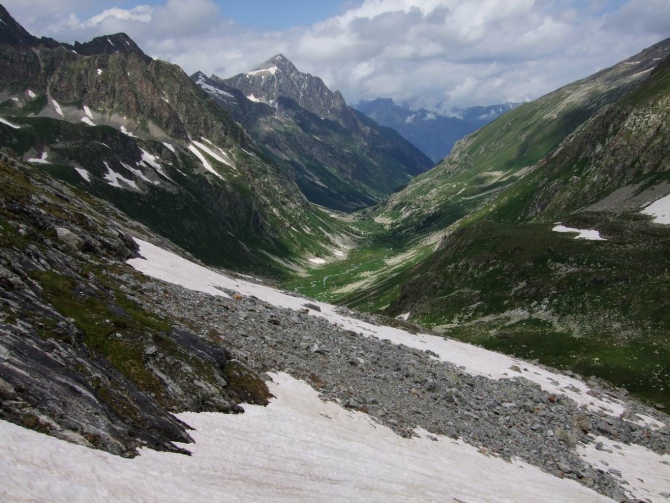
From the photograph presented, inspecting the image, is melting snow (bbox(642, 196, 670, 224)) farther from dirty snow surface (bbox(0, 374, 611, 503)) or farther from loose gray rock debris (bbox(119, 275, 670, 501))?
dirty snow surface (bbox(0, 374, 611, 503))

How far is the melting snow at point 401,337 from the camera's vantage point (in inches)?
2005

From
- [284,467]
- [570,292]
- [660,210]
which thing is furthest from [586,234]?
[284,467]

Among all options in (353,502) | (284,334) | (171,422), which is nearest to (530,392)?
(284,334)

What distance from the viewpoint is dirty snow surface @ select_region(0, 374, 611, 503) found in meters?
14.6

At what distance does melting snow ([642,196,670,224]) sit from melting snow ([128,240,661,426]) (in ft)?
274

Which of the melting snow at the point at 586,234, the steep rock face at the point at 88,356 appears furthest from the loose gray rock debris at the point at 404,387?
the melting snow at the point at 586,234

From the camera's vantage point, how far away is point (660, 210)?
138 m

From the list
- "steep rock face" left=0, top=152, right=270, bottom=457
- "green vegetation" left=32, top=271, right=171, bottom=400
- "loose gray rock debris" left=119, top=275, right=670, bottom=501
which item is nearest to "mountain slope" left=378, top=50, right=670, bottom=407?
"loose gray rock debris" left=119, top=275, right=670, bottom=501

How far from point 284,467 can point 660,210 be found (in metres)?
146

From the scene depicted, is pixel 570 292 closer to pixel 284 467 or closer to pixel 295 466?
pixel 295 466

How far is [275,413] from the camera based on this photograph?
2936 cm

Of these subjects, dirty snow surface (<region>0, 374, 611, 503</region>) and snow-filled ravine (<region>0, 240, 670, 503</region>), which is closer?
dirty snow surface (<region>0, 374, 611, 503</region>)

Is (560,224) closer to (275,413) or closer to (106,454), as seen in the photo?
Answer: (275,413)

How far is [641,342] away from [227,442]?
271 feet
